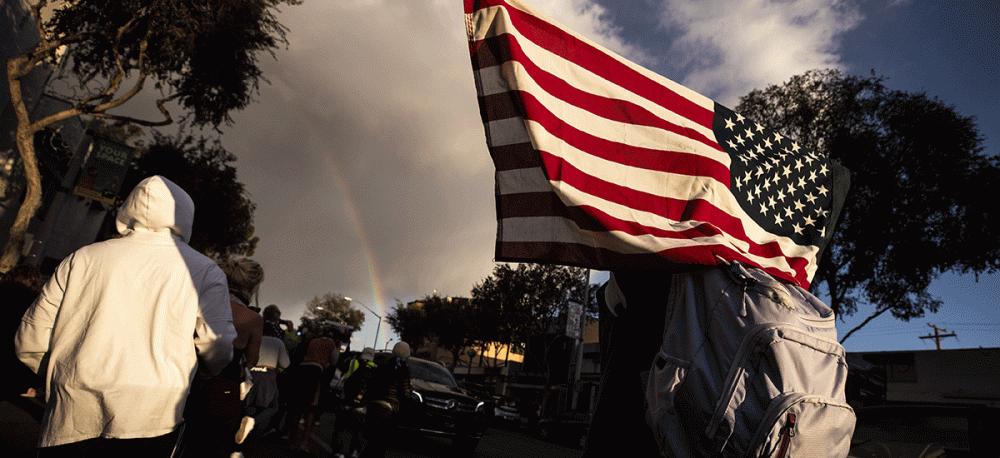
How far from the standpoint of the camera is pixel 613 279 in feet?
7.04

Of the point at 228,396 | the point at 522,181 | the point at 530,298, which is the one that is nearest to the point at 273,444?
the point at 228,396

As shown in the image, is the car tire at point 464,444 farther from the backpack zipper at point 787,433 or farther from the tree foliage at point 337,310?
the tree foliage at point 337,310

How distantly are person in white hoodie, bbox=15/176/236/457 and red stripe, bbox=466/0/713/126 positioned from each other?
161cm

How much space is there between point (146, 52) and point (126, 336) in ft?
44.4

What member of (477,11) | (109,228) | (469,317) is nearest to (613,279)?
(477,11)

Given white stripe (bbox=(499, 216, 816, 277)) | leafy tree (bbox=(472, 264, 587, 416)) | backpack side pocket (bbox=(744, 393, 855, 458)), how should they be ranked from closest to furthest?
1. backpack side pocket (bbox=(744, 393, 855, 458))
2. white stripe (bbox=(499, 216, 816, 277))
3. leafy tree (bbox=(472, 264, 587, 416))

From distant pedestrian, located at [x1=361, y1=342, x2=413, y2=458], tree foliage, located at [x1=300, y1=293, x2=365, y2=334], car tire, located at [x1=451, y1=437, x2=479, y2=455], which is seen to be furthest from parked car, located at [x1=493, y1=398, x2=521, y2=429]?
tree foliage, located at [x1=300, y1=293, x2=365, y2=334]

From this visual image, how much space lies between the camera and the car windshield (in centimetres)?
1054

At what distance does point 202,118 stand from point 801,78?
1812 centimetres

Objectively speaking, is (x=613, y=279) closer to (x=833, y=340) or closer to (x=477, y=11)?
(x=833, y=340)

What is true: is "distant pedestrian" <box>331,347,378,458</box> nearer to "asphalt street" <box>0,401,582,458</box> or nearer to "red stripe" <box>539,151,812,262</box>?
"asphalt street" <box>0,401,582,458</box>

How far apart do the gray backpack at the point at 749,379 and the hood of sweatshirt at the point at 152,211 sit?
2.03 meters

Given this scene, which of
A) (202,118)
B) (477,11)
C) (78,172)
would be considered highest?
(202,118)

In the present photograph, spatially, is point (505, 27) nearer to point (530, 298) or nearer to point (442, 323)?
point (530, 298)
